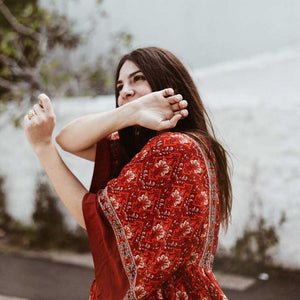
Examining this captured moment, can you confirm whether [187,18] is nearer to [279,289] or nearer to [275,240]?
[275,240]

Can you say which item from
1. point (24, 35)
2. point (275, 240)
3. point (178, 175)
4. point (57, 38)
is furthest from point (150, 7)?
point (178, 175)

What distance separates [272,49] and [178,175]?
14.3ft

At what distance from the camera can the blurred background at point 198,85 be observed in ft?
16.5

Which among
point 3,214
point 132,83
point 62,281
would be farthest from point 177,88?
point 3,214

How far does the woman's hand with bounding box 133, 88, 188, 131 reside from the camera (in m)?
1.71

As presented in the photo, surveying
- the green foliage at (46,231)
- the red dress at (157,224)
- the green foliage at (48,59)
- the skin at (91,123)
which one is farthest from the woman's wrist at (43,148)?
the green foliage at (48,59)

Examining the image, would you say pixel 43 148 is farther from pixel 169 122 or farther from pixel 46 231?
pixel 46 231

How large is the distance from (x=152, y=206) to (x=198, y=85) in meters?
4.36

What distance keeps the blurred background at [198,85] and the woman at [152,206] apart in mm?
2808

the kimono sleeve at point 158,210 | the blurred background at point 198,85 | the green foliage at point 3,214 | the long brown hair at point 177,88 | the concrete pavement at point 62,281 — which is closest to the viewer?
the kimono sleeve at point 158,210

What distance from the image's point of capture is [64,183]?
1813 millimetres

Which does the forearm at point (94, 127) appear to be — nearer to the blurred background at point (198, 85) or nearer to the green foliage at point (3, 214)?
the blurred background at point (198, 85)

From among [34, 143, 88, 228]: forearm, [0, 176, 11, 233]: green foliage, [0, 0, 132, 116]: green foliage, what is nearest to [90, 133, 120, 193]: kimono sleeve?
[34, 143, 88, 228]: forearm

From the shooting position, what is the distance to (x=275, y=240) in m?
4.91
